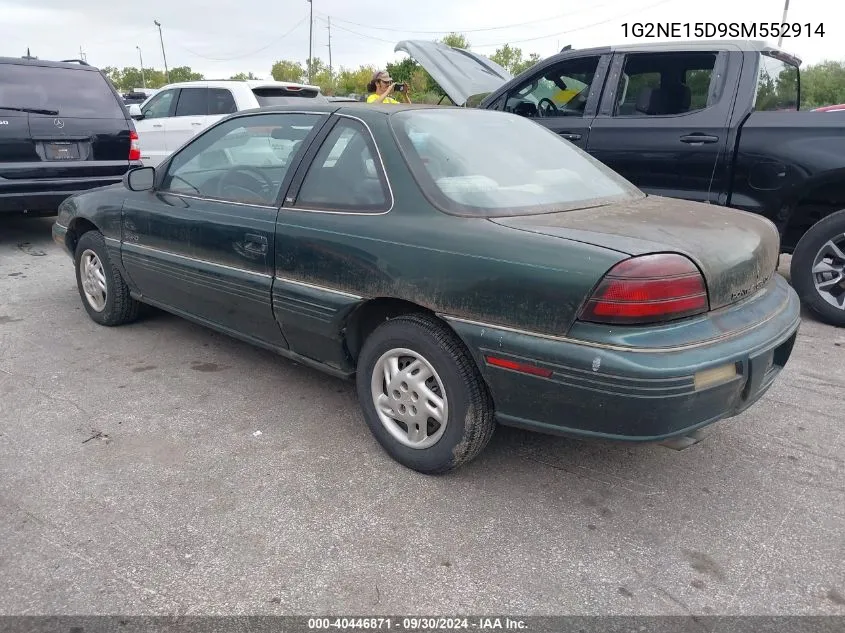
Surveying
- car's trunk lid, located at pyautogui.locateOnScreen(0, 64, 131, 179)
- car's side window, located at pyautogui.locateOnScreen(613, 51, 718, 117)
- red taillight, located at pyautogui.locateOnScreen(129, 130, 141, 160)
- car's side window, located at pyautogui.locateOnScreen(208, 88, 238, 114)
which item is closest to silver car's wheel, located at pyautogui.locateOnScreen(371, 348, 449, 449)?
car's side window, located at pyautogui.locateOnScreen(613, 51, 718, 117)

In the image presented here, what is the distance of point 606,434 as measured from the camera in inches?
93.0

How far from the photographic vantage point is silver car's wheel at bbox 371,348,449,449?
274 centimetres

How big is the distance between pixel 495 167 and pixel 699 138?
2.57 meters

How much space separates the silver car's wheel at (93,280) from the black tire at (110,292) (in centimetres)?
2

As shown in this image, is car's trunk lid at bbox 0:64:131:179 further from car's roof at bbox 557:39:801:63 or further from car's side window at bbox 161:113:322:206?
car's roof at bbox 557:39:801:63

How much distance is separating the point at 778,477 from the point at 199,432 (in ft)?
8.33

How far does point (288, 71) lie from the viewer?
7519cm

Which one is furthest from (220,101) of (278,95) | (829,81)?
(829,81)

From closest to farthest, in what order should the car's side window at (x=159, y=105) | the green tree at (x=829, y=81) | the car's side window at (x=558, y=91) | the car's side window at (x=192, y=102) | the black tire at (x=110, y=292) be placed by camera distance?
the black tire at (x=110, y=292) → the car's side window at (x=558, y=91) → the car's side window at (x=192, y=102) → the car's side window at (x=159, y=105) → the green tree at (x=829, y=81)

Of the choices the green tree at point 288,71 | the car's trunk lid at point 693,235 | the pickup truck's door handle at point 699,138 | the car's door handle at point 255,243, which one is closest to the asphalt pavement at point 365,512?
the car's trunk lid at point 693,235

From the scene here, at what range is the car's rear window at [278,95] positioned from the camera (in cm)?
861

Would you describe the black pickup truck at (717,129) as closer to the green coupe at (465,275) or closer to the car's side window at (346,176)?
the green coupe at (465,275)

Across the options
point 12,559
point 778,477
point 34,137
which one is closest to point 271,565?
point 12,559

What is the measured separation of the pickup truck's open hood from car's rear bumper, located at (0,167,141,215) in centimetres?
356
